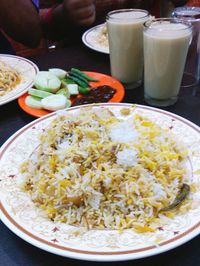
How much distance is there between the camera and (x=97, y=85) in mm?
1457

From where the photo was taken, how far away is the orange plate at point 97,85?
1.25 meters

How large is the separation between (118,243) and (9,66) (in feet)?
4.23

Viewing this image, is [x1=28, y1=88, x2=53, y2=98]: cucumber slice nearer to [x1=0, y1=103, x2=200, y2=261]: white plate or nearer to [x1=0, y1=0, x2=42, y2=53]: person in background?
[x1=0, y1=103, x2=200, y2=261]: white plate

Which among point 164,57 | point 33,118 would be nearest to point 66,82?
point 33,118

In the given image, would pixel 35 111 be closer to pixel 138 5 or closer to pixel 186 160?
pixel 186 160

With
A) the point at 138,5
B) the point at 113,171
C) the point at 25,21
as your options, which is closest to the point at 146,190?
the point at 113,171

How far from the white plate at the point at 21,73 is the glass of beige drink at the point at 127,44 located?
41 cm

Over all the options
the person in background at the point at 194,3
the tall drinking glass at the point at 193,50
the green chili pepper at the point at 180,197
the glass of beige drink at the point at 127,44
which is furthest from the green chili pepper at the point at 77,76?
the person in background at the point at 194,3

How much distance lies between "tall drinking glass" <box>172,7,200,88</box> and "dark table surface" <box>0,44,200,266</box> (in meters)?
0.08

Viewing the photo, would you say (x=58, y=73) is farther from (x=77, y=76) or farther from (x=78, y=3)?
(x=78, y=3)

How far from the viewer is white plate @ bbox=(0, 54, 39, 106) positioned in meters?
1.35

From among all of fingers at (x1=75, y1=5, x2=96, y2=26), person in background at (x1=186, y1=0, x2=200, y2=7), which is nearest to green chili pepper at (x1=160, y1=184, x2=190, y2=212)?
fingers at (x1=75, y1=5, x2=96, y2=26)

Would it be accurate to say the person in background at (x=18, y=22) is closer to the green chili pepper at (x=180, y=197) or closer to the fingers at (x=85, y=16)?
the fingers at (x=85, y=16)

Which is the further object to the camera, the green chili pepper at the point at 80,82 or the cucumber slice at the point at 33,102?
the green chili pepper at the point at 80,82
